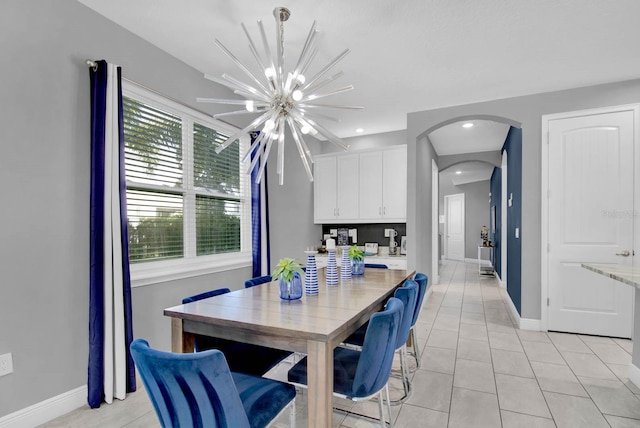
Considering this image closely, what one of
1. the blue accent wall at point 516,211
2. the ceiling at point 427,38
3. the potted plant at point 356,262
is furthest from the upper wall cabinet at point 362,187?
the potted plant at point 356,262

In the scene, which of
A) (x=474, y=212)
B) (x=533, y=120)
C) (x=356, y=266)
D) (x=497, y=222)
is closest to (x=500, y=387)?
(x=356, y=266)

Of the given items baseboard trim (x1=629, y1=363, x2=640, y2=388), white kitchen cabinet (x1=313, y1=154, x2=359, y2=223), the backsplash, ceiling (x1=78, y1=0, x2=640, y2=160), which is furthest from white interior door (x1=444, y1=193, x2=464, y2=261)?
baseboard trim (x1=629, y1=363, x2=640, y2=388)

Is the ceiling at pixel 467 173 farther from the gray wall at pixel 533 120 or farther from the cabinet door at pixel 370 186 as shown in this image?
the gray wall at pixel 533 120

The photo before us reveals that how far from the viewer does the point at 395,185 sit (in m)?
4.75

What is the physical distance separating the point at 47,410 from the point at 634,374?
13.4ft

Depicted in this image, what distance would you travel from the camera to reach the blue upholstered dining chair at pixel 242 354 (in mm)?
1929

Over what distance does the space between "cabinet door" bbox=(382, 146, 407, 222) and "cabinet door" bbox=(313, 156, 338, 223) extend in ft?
2.60

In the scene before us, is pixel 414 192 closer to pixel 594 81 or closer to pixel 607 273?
pixel 594 81

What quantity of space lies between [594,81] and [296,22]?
326cm

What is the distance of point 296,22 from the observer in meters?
2.41

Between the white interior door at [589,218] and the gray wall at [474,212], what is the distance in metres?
6.97

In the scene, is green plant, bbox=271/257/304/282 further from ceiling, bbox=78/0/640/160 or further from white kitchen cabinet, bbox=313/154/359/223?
white kitchen cabinet, bbox=313/154/359/223

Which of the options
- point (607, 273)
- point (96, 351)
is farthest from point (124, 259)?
point (607, 273)

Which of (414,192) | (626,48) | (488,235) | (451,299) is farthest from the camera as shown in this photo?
(488,235)
